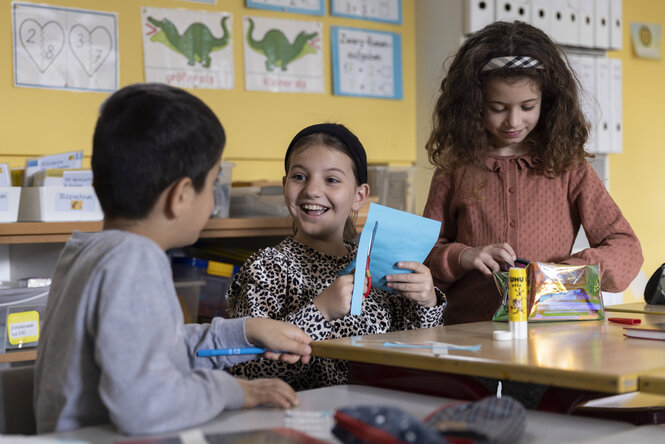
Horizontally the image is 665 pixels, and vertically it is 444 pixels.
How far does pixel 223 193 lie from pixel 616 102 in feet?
5.65

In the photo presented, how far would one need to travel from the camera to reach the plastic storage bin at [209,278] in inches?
94.6

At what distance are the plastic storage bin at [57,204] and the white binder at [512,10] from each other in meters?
1.57

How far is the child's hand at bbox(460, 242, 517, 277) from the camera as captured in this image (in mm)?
1701

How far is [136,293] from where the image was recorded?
966mm

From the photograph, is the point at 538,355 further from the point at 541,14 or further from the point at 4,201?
the point at 541,14

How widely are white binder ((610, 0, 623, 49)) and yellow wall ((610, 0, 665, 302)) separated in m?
0.42

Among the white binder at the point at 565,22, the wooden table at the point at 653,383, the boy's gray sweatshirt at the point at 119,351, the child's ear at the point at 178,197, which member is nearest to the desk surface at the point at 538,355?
the wooden table at the point at 653,383

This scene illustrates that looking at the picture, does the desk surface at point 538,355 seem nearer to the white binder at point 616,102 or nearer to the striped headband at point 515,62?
the striped headband at point 515,62

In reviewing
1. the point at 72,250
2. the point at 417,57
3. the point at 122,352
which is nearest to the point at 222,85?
the point at 417,57

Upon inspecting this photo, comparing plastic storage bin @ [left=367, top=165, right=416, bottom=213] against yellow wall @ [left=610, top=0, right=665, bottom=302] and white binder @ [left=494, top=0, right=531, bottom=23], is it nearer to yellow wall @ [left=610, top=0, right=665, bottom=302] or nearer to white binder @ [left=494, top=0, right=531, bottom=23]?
white binder @ [left=494, top=0, right=531, bottom=23]

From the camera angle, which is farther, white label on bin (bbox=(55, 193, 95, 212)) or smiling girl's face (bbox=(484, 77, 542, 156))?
white label on bin (bbox=(55, 193, 95, 212))

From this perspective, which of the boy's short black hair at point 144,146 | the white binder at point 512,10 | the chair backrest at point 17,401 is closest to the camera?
the boy's short black hair at point 144,146

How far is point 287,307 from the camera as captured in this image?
167cm

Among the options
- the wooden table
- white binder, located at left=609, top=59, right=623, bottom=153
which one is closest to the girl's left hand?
the wooden table
